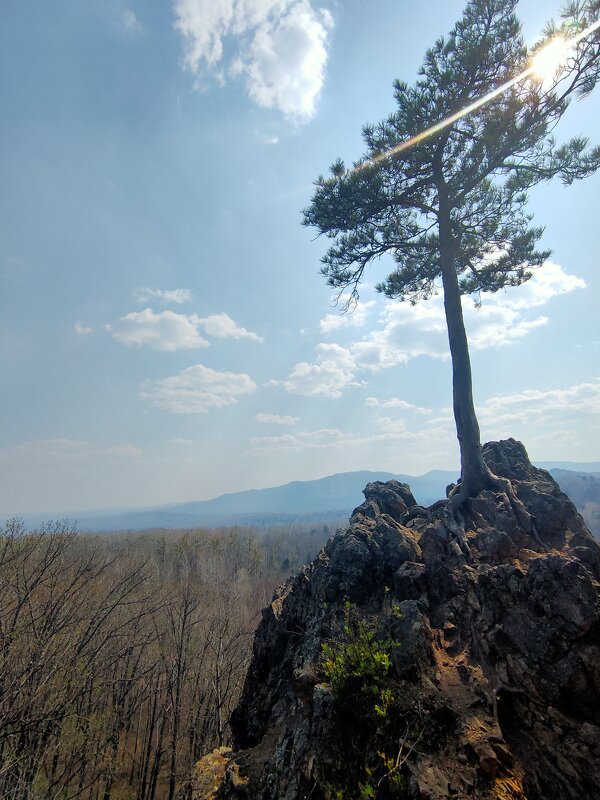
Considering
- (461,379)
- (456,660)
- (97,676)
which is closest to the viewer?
(456,660)

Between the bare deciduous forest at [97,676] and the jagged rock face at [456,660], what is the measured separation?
5.84 ft

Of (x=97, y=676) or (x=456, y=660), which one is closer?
(x=456, y=660)

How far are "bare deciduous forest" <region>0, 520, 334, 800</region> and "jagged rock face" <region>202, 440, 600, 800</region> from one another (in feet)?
5.84

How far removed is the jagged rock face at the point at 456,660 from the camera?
3.99 meters

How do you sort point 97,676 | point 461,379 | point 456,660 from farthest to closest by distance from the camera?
point 97,676 < point 461,379 < point 456,660

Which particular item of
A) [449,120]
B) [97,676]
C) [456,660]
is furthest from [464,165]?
[97,676]

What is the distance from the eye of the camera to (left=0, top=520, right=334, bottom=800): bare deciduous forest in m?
9.43

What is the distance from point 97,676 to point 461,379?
15361mm

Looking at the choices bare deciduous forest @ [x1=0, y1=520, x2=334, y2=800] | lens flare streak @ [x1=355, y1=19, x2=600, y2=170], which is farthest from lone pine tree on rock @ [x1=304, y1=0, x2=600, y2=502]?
bare deciduous forest @ [x1=0, y1=520, x2=334, y2=800]

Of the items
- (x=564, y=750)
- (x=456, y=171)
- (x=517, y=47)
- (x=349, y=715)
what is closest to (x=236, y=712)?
(x=349, y=715)

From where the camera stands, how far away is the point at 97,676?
13828 mm

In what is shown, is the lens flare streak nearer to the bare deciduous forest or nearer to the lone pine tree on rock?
the lone pine tree on rock

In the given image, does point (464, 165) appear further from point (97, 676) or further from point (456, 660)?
point (97, 676)

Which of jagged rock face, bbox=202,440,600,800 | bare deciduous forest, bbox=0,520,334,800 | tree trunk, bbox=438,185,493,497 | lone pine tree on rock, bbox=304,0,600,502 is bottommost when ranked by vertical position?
bare deciduous forest, bbox=0,520,334,800
